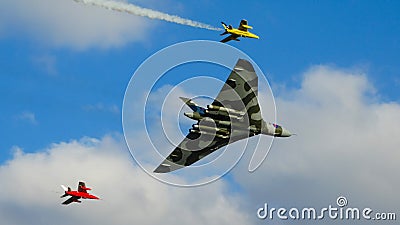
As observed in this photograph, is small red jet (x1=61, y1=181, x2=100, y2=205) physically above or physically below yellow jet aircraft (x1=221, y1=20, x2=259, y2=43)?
below

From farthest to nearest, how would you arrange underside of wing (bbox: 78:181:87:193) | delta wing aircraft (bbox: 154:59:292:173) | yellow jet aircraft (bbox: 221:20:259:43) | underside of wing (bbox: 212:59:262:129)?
underside of wing (bbox: 78:181:87:193) < underside of wing (bbox: 212:59:262:129) < delta wing aircraft (bbox: 154:59:292:173) < yellow jet aircraft (bbox: 221:20:259:43)

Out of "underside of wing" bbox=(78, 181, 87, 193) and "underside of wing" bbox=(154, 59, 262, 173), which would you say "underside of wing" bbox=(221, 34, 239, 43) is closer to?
"underside of wing" bbox=(154, 59, 262, 173)

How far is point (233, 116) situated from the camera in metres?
116

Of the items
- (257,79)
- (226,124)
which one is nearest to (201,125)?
(226,124)

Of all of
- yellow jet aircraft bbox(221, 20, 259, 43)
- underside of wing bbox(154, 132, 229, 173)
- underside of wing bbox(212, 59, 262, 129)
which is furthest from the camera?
underside of wing bbox(154, 132, 229, 173)

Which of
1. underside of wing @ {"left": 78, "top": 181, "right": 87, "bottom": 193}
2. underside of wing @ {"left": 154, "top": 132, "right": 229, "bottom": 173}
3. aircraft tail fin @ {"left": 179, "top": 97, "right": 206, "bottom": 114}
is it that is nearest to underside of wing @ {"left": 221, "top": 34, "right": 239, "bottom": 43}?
aircraft tail fin @ {"left": 179, "top": 97, "right": 206, "bottom": 114}

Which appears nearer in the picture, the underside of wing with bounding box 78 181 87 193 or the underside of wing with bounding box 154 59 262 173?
the underside of wing with bounding box 154 59 262 173

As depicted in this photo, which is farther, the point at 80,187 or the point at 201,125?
the point at 80,187

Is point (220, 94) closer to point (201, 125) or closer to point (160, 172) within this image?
point (201, 125)

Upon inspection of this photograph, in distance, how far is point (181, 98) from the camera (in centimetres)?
10988

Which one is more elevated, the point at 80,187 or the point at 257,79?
the point at 257,79

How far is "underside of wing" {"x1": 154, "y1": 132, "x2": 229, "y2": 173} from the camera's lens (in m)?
120

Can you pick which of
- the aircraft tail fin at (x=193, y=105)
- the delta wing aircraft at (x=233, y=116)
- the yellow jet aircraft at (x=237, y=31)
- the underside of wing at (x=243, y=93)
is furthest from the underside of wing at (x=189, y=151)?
the yellow jet aircraft at (x=237, y=31)

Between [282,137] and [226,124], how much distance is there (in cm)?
1206
